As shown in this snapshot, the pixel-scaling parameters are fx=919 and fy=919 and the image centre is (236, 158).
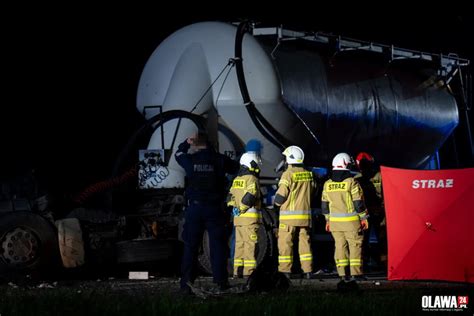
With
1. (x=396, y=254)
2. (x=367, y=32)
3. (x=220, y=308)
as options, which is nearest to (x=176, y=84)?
(x=396, y=254)

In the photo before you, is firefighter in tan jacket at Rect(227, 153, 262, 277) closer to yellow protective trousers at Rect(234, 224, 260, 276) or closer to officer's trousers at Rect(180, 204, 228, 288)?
yellow protective trousers at Rect(234, 224, 260, 276)

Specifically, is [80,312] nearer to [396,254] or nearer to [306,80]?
[396,254]

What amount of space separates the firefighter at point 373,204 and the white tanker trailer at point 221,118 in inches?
19.5

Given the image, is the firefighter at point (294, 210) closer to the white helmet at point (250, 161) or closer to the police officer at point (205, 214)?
the white helmet at point (250, 161)

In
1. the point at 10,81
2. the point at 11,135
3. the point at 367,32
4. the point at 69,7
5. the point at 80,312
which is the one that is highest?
the point at 367,32

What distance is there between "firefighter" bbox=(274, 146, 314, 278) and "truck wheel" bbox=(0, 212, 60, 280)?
9.25ft

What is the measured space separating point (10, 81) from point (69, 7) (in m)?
2.96

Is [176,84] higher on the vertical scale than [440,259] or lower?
higher

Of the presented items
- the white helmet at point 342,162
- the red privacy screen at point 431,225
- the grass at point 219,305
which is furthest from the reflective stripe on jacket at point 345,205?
the grass at point 219,305

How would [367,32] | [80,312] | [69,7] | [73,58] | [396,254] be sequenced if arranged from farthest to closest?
[367,32], [69,7], [73,58], [396,254], [80,312]

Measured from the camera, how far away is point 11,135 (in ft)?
40.1

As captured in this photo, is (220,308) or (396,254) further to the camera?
(396,254)

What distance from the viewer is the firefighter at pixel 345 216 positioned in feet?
35.2

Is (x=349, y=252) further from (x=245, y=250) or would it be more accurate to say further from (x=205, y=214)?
(x=205, y=214)
